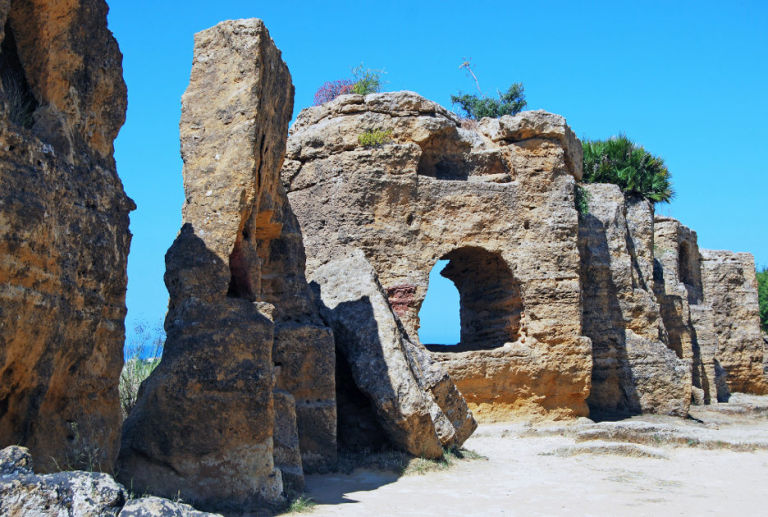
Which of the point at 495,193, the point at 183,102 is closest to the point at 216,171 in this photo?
the point at 183,102

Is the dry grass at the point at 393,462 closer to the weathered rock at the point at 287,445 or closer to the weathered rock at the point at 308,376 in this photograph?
the weathered rock at the point at 308,376

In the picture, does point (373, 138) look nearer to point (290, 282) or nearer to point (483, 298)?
point (483, 298)

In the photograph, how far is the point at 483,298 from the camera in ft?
47.3

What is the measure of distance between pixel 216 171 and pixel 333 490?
2969 mm

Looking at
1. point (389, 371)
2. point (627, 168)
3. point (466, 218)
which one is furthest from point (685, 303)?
point (389, 371)

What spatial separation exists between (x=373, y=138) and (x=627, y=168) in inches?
274

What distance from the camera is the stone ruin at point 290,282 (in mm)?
A: 5035

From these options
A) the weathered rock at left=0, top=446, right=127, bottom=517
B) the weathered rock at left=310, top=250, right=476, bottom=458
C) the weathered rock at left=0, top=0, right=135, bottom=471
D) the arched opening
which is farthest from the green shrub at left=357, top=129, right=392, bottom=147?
the weathered rock at left=0, top=446, right=127, bottom=517

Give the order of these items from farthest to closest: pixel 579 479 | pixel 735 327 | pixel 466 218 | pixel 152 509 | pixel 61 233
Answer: pixel 735 327, pixel 466 218, pixel 579 479, pixel 61 233, pixel 152 509

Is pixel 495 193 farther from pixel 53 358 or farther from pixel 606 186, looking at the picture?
pixel 53 358

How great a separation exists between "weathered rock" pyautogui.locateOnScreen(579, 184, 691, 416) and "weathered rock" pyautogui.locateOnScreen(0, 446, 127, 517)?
11457 mm

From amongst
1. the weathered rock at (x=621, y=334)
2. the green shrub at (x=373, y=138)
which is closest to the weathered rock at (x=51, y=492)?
→ the green shrub at (x=373, y=138)

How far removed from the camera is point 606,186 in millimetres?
15477

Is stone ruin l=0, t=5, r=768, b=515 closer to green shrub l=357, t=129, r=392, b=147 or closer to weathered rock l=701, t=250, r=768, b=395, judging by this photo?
green shrub l=357, t=129, r=392, b=147
